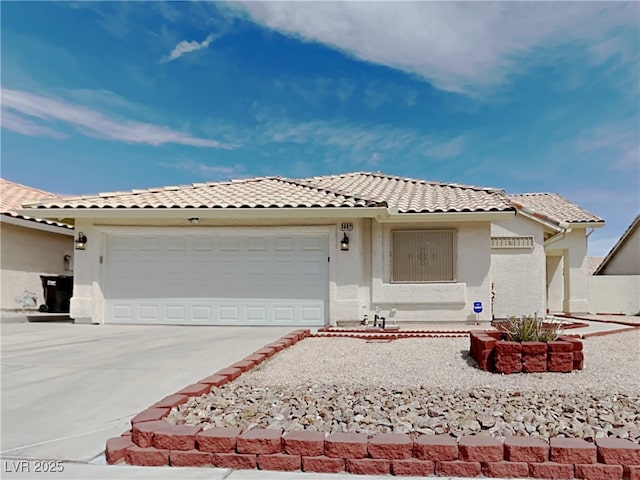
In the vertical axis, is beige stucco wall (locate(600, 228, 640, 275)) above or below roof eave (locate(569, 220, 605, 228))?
below

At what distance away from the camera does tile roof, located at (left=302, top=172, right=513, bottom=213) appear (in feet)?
41.2

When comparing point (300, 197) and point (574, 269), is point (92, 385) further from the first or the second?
point (574, 269)

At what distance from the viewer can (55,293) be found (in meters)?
15.7

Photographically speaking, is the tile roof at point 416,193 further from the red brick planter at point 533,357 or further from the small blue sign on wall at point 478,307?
the red brick planter at point 533,357

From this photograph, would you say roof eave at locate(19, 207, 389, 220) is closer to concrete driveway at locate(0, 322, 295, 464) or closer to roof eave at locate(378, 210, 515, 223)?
roof eave at locate(378, 210, 515, 223)

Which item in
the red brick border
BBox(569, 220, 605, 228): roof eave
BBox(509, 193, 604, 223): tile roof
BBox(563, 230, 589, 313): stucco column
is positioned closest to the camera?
the red brick border

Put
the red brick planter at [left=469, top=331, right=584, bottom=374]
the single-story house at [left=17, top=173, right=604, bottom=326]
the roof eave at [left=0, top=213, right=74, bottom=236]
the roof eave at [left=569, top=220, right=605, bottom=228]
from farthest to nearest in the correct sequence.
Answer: the roof eave at [left=569, top=220, right=605, bottom=228] < the roof eave at [left=0, top=213, right=74, bottom=236] < the single-story house at [left=17, top=173, right=604, bottom=326] < the red brick planter at [left=469, top=331, right=584, bottom=374]

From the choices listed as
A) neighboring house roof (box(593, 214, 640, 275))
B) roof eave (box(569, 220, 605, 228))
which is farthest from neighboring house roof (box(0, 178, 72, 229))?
neighboring house roof (box(593, 214, 640, 275))

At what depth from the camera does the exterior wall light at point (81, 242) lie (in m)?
12.7

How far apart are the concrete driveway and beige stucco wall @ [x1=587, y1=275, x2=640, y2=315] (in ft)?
54.4

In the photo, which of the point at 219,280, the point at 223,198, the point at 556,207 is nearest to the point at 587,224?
the point at 556,207

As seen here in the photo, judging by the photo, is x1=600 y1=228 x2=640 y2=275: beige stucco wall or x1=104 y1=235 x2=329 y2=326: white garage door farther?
x1=600 y1=228 x2=640 y2=275: beige stucco wall

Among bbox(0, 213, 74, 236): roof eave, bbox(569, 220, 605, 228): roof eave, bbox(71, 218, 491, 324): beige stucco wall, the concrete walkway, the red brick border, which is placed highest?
bbox(569, 220, 605, 228): roof eave

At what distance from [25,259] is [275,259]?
8.42 meters
